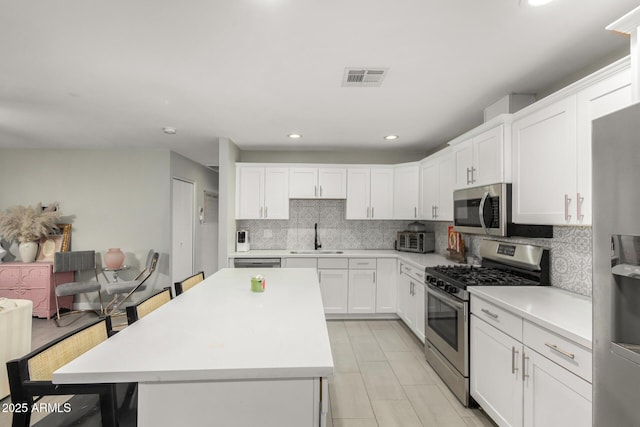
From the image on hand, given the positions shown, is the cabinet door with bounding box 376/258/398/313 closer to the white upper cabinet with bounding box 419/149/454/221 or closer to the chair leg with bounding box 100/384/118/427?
the white upper cabinet with bounding box 419/149/454/221

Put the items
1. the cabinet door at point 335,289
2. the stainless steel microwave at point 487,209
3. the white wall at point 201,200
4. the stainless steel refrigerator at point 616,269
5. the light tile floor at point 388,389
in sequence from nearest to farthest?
the stainless steel refrigerator at point 616,269 → the light tile floor at point 388,389 → the stainless steel microwave at point 487,209 → the cabinet door at point 335,289 → the white wall at point 201,200

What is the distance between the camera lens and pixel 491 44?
192 centimetres

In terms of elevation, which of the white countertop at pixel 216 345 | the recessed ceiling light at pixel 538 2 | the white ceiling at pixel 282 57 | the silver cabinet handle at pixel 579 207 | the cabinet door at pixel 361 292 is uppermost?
the white ceiling at pixel 282 57

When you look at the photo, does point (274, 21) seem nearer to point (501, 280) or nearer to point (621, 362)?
point (621, 362)

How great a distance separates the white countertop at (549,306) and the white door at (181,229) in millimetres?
4838

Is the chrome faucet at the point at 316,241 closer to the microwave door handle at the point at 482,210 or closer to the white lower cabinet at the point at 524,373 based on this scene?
the microwave door handle at the point at 482,210

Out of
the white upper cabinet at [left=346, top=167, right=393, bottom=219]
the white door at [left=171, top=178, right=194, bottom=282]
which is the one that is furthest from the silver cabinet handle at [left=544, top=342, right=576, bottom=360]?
the white door at [left=171, top=178, right=194, bottom=282]

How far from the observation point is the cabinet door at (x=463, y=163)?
117 inches

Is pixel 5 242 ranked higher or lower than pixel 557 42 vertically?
lower

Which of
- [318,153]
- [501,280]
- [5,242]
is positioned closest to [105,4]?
[501,280]

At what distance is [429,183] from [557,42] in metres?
2.35

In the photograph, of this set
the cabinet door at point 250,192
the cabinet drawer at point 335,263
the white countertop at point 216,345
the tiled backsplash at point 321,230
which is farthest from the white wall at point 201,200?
the white countertop at point 216,345

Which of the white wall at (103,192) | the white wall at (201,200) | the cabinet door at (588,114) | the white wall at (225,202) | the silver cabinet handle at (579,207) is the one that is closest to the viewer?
the cabinet door at (588,114)

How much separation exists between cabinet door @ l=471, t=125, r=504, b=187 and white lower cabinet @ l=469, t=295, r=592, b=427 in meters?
1.04
